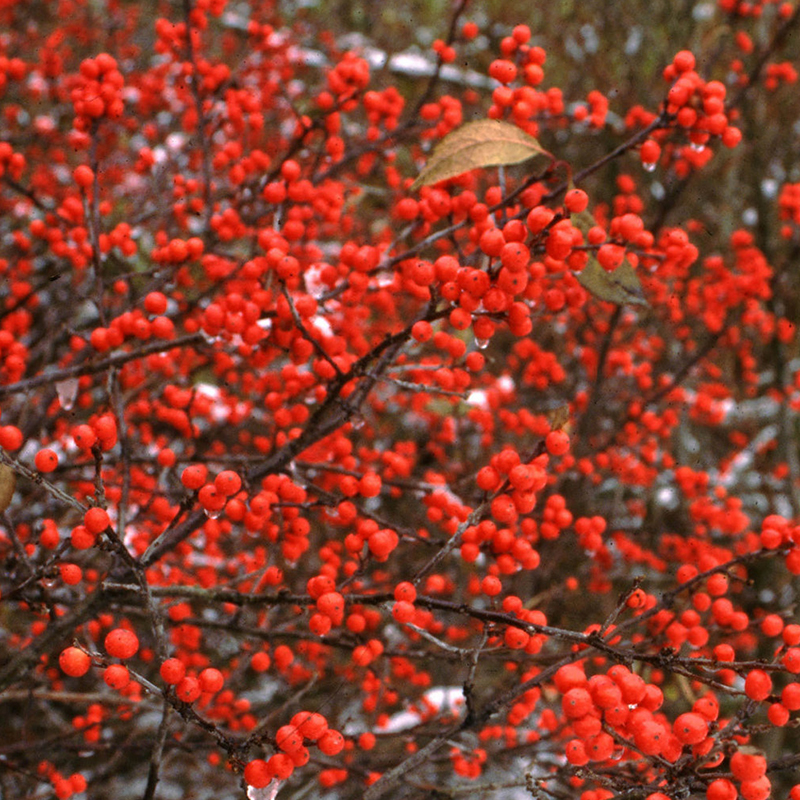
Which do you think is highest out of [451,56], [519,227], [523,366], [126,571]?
[451,56]

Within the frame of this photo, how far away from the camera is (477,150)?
67.6 inches

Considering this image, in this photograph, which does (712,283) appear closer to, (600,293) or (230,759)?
(600,293)

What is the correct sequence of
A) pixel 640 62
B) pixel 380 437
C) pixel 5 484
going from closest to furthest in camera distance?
1. pixel 5 484
2. pixel 380 437
3. pixel 640 62

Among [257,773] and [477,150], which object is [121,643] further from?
[477,150]

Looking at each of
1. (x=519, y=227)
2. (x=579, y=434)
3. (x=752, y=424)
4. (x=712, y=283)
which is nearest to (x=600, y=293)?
(x=519, y=227)

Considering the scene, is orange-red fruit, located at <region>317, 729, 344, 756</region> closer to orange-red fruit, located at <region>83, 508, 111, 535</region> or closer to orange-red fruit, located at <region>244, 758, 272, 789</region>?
orange-red fruit, located at <region>244, 758, 272, 789</region>

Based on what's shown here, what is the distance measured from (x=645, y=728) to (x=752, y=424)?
5.86 meters

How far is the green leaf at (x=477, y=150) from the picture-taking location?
66.6 inches

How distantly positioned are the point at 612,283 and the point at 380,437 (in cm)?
347

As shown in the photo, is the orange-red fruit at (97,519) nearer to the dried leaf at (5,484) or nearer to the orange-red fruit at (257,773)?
the dried leaf at (5,484)

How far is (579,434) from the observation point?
418 centimetres

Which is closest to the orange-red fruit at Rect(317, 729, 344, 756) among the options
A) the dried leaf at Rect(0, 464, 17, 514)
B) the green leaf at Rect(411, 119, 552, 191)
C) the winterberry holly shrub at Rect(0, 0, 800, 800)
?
the winterberry holly shrub at Rect(0, 0, 800, 800)

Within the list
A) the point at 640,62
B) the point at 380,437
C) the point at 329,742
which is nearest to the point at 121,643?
the point at 329,742

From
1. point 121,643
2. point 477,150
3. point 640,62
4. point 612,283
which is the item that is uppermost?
point 640,62
